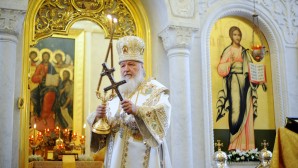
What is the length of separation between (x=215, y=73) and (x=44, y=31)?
10.7 feet

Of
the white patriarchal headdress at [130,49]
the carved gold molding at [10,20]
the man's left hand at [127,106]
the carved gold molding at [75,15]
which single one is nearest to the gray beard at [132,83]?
the white patriarchal headdress at [130,49]

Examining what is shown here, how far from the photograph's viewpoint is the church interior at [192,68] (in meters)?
7.06

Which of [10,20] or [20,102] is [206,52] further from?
[10,20]

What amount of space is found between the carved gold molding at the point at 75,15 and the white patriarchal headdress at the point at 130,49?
3.09 meters

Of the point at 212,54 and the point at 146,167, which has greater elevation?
the point at 212,54

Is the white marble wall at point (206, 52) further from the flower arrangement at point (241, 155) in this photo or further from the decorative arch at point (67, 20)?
the flower arrangement at point (241, 155)

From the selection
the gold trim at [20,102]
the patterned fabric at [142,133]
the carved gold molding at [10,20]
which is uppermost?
the carved gold molding at [10,20]

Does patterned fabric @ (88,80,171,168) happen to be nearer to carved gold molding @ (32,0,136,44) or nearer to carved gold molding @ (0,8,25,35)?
carved gold molding @ (0,8,25,35)

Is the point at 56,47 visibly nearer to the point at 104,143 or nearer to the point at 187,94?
the point at 187,94

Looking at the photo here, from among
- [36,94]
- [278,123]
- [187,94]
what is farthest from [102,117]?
[36,94]

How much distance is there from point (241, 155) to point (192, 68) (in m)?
1.86

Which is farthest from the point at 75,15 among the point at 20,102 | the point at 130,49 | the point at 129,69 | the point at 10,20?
the point at 129,69

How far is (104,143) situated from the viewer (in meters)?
4.57

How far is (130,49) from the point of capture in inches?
182
